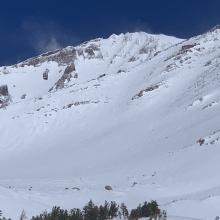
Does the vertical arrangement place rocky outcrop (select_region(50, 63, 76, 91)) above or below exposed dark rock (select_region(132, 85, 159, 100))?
above

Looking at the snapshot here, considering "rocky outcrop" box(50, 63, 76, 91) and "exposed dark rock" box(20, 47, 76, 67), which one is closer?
"rocky outcrop" box(50, 63, 76, 91)

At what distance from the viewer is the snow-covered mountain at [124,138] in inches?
989

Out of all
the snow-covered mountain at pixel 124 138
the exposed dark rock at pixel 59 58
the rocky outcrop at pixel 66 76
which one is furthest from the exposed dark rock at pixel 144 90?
the exposed dark rock at pixel 59 58

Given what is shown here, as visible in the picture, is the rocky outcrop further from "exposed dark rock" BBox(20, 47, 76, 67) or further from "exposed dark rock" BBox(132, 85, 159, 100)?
"exposed dark rock" BBox(132, 85, 159, 100)

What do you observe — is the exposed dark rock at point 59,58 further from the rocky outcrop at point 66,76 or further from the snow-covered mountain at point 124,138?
the snow-covered mountain at point 124,138

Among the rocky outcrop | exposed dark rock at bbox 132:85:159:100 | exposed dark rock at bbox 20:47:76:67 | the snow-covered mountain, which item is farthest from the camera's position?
exposed dark rock at bbox 20:47:76:67

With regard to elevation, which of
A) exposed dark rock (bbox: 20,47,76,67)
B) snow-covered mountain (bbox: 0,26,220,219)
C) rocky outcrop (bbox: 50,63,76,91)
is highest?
exposed dark rock (bbox: 20,47,76,67)

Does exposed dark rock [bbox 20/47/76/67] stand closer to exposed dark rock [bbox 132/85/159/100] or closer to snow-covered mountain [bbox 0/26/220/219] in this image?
snow-covered mountain [bbox 0/26/220/219]

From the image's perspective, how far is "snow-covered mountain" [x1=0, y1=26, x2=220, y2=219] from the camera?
25125mm

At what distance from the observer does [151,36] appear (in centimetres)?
12938

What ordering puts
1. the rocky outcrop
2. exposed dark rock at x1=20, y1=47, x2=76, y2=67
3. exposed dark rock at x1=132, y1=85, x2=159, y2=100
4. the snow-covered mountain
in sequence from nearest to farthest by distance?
the snow-covered mountain < exposed dark rock at x1=132, y1=85, x2=159, y2=100 < the rocky outcrop < exposed dark rock at x1=20, y1=47, x2=76, y2=67

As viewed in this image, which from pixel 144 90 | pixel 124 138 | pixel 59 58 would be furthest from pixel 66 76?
pixel 124 138

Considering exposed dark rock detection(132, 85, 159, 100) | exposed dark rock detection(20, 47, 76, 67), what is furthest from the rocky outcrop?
exposed dark rock detection(132, 85, 159, 100)

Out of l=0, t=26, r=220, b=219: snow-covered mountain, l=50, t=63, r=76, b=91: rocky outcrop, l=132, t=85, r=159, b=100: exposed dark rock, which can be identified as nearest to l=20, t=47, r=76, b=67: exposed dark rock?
l=50, t=63, r=76, b=91: rocky outcrop
